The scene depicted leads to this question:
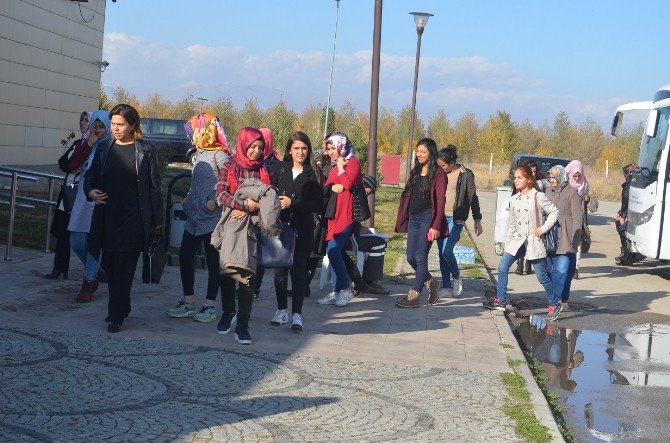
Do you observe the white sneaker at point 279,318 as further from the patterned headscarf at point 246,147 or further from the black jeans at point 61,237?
the black jeans at point 61,237

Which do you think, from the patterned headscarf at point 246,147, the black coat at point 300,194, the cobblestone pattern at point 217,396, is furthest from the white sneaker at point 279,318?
the patterned headscarf at point 246,147

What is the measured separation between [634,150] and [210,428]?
7148 centimetres

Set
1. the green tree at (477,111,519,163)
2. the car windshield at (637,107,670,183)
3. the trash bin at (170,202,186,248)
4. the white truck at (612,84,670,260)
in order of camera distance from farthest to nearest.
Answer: the green tree at (477,111,519,163), the car windshield at (637,107,670,183), the white truck at (612,84,670,260), the trash bin at (170,202,186,248)

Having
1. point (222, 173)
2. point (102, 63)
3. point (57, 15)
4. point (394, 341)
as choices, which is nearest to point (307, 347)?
point (394, 341)

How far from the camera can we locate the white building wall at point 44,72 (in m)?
28.3

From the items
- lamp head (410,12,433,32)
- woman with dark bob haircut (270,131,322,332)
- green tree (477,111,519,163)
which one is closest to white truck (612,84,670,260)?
woman with dark bob haircut (270,131,322,332)

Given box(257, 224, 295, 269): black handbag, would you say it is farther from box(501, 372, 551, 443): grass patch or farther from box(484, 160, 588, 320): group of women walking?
box(484, 160, 588, 320): group of women walking

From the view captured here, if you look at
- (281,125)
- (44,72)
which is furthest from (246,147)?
(281,125)

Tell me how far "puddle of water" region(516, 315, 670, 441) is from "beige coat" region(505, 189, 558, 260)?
805mm

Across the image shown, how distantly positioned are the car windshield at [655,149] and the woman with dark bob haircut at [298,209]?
29.8 feet

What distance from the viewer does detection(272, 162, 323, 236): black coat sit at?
9234mm

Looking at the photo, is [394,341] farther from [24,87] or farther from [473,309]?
[24,87]

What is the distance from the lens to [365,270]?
12500 mm

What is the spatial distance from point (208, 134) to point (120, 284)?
159 cm
